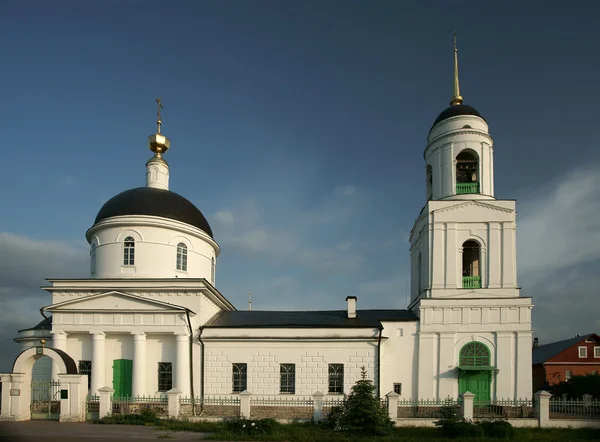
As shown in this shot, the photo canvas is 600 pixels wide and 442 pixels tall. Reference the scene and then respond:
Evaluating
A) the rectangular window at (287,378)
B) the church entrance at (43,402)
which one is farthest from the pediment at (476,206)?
the church entrance at (43,402)

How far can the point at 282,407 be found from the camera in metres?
22.1

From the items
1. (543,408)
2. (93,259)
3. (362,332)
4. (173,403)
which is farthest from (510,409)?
(93,259)

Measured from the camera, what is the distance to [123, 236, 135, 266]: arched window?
83.6 ft

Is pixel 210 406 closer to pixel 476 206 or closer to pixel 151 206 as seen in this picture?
pixel 151 206

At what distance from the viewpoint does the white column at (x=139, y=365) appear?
2236cm

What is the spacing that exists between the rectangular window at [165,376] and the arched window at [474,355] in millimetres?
11516

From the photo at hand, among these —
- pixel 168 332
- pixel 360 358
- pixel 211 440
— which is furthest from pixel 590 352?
pixel 211 440

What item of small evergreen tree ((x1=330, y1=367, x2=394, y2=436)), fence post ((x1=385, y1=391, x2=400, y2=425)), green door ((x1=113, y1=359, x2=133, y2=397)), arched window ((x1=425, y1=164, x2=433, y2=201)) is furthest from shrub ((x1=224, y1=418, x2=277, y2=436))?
arched window ((x1=425, y1=164, x2=433, y2=201))

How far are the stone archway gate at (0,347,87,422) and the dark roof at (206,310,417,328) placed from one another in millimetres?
5924

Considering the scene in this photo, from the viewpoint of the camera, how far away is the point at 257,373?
2322cm

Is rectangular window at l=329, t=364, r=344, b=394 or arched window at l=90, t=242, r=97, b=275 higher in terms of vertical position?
arched window at l=90, t=242, r=97, b=275

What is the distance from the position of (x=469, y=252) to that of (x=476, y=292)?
2595mm

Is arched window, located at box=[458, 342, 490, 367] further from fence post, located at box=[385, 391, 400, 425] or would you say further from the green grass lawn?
fence post, located at box=[385, 391, 400, 425]

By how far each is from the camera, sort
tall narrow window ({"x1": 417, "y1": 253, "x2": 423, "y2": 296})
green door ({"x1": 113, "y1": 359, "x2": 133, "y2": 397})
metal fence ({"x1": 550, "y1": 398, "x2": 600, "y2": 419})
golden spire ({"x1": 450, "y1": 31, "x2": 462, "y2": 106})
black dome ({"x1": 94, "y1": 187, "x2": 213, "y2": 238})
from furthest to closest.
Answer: golden spire ({"x1": 450, "y1": 31, "x2": 462, "y2": 106}), black dome ({"x1": 94, "y1": 187, "x2": 213, "y2": 238}), tall narrow window ({"x1": 417, "y1": 253, "x2": 423, "y2": 296}), green door ({"x1": 113, "y1": 359, "x2": 133, "y2": 397}), metal fence ({"x1": 550, "y1": 398, "x2": 600, "y2": 419})
